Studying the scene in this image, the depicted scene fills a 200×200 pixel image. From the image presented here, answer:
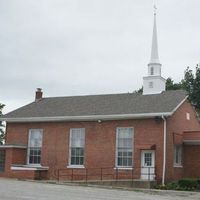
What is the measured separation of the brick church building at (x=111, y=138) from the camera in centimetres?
3238

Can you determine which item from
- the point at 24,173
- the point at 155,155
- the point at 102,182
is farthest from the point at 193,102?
the point at 24,173

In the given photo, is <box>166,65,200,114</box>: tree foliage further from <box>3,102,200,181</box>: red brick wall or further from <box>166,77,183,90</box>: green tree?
<box>166,77,183,90</box>: green tree

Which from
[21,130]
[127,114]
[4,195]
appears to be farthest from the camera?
[21,130]

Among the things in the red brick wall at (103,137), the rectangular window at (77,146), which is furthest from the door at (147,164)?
the rectangular window at (77,146)

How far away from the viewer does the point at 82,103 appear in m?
38.3

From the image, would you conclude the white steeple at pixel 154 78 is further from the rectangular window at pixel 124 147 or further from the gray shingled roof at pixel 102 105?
the rectangular window at pixel 124 147

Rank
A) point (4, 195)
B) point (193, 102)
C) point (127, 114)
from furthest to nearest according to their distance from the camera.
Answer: point (127, 114) < point (193, 102) < point (4, 195)

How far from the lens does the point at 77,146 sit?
35250 millimetres

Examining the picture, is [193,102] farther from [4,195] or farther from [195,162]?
[4,195]

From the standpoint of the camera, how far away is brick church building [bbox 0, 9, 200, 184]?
3238 cm

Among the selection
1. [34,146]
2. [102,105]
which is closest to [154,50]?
[102,105]

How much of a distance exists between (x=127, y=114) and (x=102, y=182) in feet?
16.3

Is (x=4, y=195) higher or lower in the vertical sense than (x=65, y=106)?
lower

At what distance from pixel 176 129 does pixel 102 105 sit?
5.98 metres
